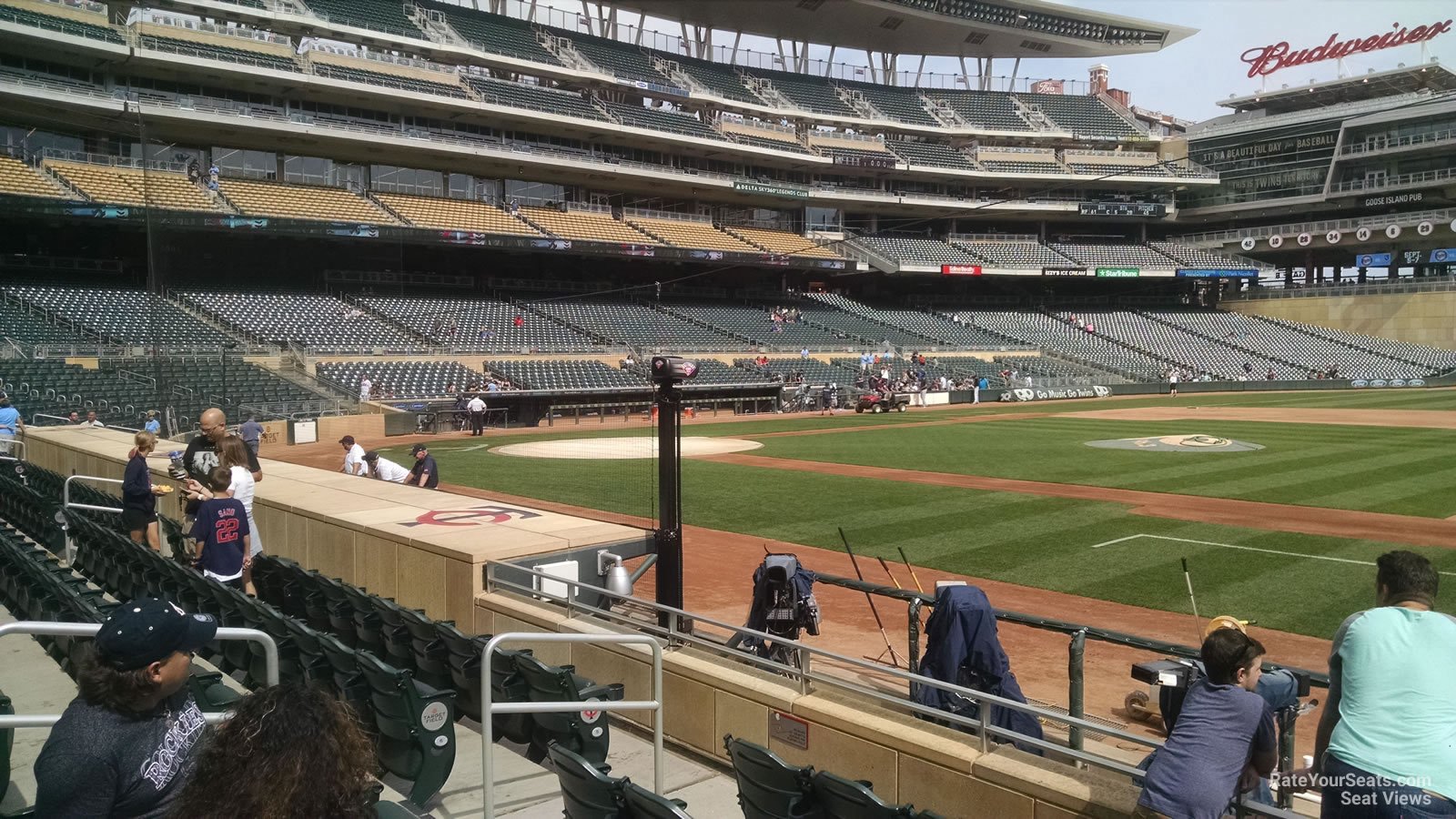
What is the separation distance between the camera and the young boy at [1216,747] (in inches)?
133

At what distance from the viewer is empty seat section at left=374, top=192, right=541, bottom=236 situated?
4356cm

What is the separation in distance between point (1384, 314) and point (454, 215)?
61.0 metres

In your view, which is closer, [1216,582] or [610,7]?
[1216,582]

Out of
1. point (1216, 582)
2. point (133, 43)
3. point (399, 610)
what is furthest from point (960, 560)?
point (133, 43)

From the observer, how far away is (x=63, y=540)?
10.2m

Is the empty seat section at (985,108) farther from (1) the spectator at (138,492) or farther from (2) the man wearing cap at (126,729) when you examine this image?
(2) the man wearing cap at (126,729)

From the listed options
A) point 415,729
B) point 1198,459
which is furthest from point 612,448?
point 415,729

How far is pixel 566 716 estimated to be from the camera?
5.27 meters

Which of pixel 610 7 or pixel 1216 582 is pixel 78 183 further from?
pixel 1216 582

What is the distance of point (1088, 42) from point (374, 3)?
5129 cm

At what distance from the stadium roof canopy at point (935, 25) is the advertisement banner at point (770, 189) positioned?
38.2ft

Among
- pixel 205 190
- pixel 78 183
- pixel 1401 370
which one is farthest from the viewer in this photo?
pixel 1401 370

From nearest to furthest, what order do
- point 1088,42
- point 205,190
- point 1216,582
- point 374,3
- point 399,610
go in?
point 399,610
point 1216,582
point 205,190
point 374,3
point 1088,42

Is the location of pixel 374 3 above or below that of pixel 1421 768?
above
